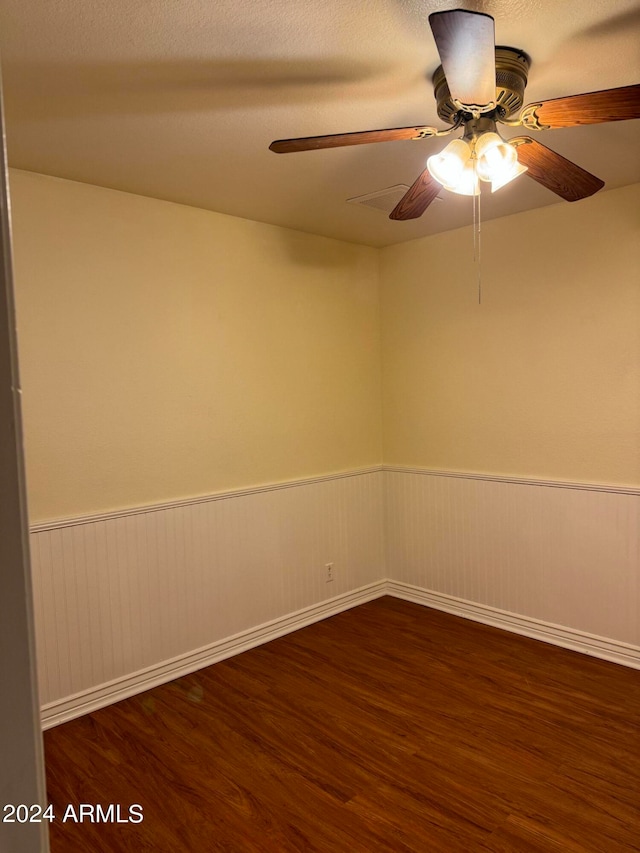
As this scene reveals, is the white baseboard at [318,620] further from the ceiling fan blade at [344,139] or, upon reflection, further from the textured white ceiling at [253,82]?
the ceiling fan blade at [344,139]

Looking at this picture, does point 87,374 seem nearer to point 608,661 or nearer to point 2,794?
point 2,794

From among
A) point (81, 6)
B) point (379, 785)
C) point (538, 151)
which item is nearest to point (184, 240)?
point (81, 6)

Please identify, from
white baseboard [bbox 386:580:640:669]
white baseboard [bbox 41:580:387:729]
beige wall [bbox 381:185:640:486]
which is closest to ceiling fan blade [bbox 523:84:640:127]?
beige wall [bbox 381:185:640:486]

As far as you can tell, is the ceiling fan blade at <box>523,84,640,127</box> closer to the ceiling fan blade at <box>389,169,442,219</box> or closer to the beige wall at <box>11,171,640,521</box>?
the ceiling fan blade at <box>389,169,442,219</box>

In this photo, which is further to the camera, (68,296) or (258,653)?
(258,653)

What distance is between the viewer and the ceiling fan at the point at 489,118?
1505 millimetres

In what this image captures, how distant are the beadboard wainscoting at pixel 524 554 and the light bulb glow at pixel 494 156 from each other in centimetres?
208

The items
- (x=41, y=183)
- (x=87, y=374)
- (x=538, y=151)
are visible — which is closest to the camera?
(x=538, y=151)

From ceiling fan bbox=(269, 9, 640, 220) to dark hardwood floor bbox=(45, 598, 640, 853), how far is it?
2196 millimetres

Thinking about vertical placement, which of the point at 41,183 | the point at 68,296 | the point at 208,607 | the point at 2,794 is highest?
the point at 41,183

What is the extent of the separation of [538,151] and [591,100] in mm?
330

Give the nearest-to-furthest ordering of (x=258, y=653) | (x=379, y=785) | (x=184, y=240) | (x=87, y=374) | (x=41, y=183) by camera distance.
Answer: (x=379, y=785) → (x=41, y=183) → (x=87, y=374) → (x=184, y=240) → (x=258, y=653)

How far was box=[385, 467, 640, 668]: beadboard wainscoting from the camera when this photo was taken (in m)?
3.28

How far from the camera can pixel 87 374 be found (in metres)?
2.91
